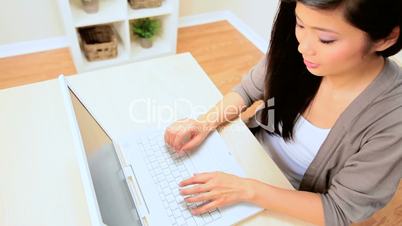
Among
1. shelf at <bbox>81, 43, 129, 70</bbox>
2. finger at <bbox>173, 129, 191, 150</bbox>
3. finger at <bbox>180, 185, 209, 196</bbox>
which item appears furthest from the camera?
shelf at <bbox>81, 43, 129, 70</bbox>

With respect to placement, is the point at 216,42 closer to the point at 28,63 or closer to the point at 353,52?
the point at 28,63

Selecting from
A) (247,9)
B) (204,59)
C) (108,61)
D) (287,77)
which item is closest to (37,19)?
(108,61)

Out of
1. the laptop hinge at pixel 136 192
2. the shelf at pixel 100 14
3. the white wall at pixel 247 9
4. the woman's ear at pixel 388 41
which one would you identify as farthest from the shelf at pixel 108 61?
the woman's ear at pixel 388 41

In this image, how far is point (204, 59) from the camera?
2297 mm

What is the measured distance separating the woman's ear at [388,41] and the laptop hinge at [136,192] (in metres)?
0.59

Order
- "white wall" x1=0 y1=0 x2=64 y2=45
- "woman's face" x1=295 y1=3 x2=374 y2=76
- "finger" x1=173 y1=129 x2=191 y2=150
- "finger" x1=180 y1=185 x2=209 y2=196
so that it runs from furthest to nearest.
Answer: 1. "white wall" x1=0 y1=0 x2=64 y2=45
2. "finger" x1=173 y1=129 x2=191 y2=150
3. "finger" x1=180 y1=185 x2=209 y2=196
4. "woman's face" x1=295 y1=3 x2=374 y2=76

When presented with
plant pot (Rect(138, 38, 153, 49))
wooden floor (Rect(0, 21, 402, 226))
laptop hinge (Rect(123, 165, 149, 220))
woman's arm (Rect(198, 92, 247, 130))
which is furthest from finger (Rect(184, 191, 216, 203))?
plant pot (Rect(138, 38, 153, 49))

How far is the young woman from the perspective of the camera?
62 cm

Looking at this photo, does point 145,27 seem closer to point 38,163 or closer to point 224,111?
point 224,111

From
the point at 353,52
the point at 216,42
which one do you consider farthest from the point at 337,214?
the point at 216,42

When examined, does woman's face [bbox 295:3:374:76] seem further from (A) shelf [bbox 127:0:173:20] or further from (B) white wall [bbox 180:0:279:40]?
Answer: (B) white wall [bbox 180:0:279:40]

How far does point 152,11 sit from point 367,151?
169cm

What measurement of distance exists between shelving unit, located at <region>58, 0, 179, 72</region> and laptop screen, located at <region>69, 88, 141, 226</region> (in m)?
1.27

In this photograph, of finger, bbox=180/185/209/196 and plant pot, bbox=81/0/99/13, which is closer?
finger, bbox=180/185/209/196
